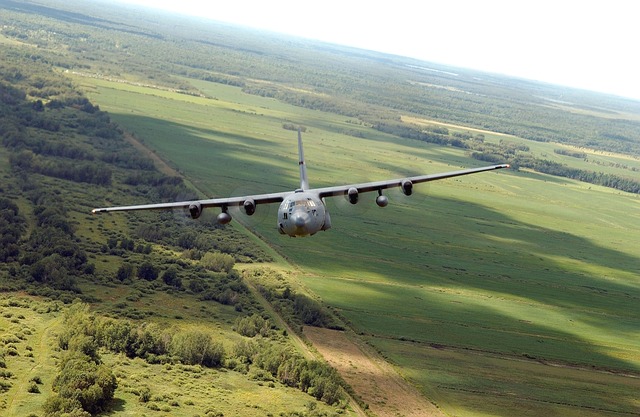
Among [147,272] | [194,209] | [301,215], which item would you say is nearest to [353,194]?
[301,215]

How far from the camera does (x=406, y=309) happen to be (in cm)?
13725

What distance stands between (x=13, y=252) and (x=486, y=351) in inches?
3249

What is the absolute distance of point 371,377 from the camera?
108 meters

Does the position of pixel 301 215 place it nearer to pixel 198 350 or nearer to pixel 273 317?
pixel 198 350

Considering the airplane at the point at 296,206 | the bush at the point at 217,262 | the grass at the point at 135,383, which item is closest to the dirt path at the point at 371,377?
the grass at the point at 135,383

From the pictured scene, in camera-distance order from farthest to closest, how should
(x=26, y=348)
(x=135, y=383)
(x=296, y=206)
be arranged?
(x=26, y=348)
(x=135, y=383)
(x=296, y=206)

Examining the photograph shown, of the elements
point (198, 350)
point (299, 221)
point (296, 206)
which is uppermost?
point (296, 206)

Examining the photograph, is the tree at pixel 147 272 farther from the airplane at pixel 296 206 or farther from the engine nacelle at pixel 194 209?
the engine nacelle at pixel 194 209

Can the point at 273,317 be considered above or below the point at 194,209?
below

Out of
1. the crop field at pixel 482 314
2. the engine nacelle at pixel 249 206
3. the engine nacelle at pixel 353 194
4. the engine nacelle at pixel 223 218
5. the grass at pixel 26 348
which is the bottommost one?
the grass at pixel 26 348

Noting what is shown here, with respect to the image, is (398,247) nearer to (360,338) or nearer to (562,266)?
(562,266)

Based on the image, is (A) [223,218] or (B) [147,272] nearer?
(A) [223,218]

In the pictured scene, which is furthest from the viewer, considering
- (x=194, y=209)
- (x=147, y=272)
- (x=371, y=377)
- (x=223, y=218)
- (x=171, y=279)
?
(x=147, y=272)

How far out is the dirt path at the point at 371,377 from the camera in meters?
100
